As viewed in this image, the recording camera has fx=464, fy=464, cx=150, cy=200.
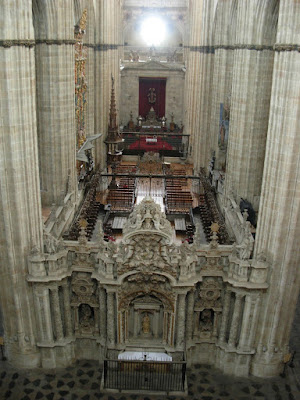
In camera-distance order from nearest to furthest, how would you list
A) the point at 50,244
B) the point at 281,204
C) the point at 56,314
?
1. the point at 281,204
2. the point at 50,244
3. the point at 56,314

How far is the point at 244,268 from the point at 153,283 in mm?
3051

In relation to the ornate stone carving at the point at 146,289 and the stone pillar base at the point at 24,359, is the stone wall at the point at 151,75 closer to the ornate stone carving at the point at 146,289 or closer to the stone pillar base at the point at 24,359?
the ornate stone carving at the point at 146,289

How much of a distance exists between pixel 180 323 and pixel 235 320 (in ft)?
6.13

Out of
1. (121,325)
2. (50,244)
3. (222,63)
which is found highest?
(222,63)

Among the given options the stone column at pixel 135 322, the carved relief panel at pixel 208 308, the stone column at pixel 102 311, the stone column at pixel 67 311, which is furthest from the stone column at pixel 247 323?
the stone column at pixel 67 311

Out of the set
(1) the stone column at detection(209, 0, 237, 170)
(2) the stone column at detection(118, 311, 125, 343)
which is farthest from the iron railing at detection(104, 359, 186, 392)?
(1) the stone column at detection(209, 0, 237, 170)

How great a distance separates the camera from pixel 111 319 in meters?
15.9

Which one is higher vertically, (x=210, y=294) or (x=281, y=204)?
(x=281, y=204)

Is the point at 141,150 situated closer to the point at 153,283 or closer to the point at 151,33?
the point at 151,33

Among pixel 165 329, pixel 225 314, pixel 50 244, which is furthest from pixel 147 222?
pixel 225 314

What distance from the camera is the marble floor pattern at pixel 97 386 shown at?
49.4ft

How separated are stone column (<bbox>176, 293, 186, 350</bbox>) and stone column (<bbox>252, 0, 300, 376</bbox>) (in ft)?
8.35

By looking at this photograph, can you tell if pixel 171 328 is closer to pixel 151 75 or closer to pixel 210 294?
pixel 210 294

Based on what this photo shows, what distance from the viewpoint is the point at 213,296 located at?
15.9 metres
